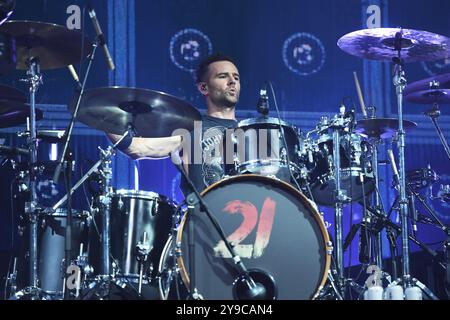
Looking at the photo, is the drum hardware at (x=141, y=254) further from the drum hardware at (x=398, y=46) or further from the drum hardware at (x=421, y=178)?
the drum hardware at (x=421, y=178)

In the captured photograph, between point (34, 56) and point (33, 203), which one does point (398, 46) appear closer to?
point (34, 56)

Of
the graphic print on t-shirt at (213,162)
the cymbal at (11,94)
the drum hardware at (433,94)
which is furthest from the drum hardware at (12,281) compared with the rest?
the drum hardware at (433,94)

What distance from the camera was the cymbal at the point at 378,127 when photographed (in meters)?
6.10

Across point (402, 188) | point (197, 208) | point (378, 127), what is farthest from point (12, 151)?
point (378, 127)

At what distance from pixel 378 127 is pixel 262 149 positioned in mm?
1823

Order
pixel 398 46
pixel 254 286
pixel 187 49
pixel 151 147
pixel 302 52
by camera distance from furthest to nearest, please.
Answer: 1. pixel 302 52
2. pixel 187 49
3. pixel 151 147
4. pixel 398 46
5. pixel 254 286

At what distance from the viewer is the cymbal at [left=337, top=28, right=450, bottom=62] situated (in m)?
5.25

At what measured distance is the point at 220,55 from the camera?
585cm

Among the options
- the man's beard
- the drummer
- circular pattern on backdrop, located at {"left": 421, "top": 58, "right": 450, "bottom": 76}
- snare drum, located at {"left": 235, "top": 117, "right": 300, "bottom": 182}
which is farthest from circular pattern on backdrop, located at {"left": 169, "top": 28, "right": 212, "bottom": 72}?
snare drum, located at {"left": 235, "top": 117, "right": 300, "bottom": 182}

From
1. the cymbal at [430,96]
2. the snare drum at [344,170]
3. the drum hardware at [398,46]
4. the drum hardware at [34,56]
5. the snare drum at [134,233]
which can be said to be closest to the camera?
the drum hardware at [34,56]

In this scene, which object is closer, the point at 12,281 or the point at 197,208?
the point at 197,208

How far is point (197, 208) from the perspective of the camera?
4301mm

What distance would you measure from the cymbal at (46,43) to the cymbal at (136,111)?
0.32 metres

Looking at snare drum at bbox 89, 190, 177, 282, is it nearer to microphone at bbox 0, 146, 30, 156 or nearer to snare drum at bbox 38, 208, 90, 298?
snare drum at bbox 38, 208, 90, 298
